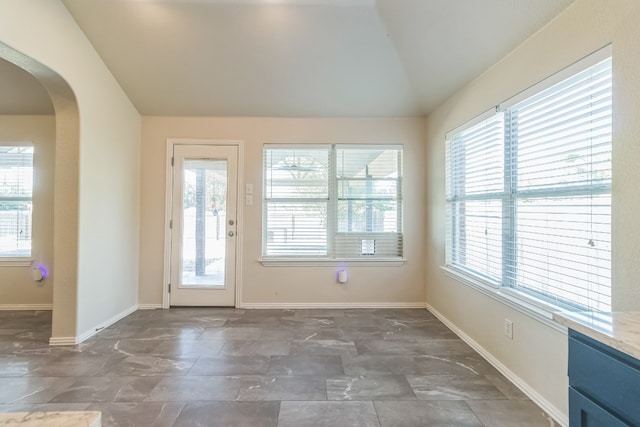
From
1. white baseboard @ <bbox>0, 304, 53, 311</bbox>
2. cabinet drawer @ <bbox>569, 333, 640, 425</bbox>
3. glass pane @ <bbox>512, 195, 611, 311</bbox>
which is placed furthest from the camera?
white baseboard @ <bbox>0, 304, 53, 311</bbox>

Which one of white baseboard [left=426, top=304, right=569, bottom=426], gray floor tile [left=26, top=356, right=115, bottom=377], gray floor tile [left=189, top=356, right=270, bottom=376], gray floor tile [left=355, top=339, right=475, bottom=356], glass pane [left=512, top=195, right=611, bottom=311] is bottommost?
gray floor tile [left=26, top=356, right=115, bottom=377]

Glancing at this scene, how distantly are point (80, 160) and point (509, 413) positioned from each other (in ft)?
12.7

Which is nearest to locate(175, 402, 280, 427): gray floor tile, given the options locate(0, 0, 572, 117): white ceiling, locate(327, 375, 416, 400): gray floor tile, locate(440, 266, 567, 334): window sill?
locate(327, 375, 416, 400): gray floor tile

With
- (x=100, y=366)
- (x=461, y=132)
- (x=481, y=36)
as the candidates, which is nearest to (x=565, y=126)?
(x=481, y=36)

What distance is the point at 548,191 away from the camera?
2020mm

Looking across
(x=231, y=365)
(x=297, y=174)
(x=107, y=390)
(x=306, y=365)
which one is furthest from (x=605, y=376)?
(x=297, y=174)

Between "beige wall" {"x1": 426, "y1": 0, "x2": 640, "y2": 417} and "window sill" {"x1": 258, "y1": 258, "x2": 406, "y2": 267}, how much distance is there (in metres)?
0.86

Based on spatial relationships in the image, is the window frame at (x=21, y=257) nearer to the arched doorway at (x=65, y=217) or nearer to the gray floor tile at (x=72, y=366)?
the arched doorway at (x=65, y=217)

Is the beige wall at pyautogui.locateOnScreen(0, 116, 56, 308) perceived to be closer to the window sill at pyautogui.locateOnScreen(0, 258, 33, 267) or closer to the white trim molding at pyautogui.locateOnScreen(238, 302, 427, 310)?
the window sill at pyautogui.locateOnScreen(0, 258, 33, 267)

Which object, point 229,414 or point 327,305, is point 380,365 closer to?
point 229,414

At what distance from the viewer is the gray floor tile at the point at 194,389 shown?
2.09m

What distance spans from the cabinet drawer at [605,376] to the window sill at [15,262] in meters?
5.17

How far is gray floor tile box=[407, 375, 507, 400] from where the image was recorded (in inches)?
83.0

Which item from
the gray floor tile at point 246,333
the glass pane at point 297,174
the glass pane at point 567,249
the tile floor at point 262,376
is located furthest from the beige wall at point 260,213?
the glass pane at point 567,249
